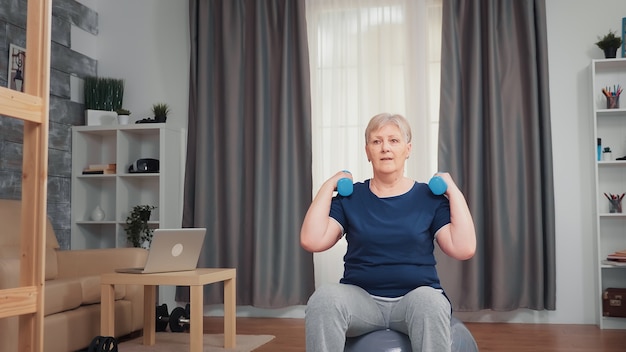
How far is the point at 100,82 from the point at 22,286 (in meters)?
3.65

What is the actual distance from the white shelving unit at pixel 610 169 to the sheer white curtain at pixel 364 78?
3.51 feet

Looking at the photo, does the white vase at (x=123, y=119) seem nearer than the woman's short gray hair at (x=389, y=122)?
No

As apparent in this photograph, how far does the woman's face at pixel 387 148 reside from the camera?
8.33 ft

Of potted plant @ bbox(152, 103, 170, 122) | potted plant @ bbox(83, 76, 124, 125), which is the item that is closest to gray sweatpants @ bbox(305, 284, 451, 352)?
potted plant @ bbox(152, 103, 170, 122)

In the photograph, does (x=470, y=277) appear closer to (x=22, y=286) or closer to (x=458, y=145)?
(x=458, y=145)

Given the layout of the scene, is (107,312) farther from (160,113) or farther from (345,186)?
(160,113)

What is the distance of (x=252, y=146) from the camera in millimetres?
5145

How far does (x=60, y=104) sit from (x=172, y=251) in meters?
2.16

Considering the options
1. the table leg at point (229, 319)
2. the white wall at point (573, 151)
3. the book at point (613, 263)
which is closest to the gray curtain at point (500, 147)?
the white wall at point (573, 151)

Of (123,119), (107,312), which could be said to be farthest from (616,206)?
(123,119)

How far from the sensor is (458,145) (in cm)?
482

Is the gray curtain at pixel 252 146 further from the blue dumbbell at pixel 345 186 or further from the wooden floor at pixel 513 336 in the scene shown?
the blue dumbbell at pixel 345 186

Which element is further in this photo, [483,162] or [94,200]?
[94,200]

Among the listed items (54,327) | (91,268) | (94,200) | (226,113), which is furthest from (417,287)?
(94,200)
